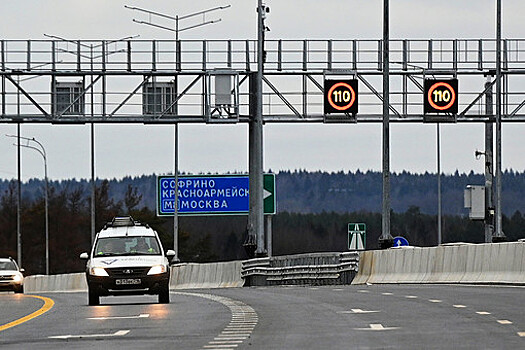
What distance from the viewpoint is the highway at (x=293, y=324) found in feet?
55.7

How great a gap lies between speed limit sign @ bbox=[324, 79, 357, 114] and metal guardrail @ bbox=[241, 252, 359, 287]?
657 centimetres

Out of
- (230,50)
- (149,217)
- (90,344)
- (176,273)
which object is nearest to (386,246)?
(230,50)

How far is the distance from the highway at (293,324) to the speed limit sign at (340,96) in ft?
91.3

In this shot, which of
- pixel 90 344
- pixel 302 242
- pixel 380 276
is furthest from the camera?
pixel 302 242

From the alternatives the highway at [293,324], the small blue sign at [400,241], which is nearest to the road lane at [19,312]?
the highway at [293,324]

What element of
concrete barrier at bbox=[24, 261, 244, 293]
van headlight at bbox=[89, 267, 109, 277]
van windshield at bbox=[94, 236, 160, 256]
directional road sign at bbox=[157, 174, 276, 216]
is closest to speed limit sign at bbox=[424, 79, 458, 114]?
concrete barrier at bbox=[24, 261, 244, 293]

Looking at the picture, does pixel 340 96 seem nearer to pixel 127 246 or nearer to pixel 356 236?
pixel 356 236

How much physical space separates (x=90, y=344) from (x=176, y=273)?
150 ft

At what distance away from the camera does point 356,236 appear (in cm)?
5700

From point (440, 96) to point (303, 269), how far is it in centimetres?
1067

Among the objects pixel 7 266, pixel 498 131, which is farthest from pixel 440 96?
pixel 7 266

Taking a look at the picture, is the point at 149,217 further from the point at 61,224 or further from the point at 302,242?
the point at 302,242

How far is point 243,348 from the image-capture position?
1627 centimetres

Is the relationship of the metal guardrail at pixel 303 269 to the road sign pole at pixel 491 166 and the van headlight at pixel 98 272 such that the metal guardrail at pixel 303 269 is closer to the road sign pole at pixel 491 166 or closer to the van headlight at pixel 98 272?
the road sign pole at pixel 491 166
